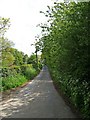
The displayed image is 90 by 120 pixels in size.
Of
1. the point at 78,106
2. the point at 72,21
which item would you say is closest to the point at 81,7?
the point at 72,21

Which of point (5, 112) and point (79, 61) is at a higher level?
point (79, 61)

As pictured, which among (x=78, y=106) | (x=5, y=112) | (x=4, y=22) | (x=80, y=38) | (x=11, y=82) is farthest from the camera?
(x=4, y=22)

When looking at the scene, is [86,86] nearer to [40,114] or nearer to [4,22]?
[40,114]

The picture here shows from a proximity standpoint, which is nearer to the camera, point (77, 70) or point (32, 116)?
point (77, 70)

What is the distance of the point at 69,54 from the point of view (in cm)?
1023

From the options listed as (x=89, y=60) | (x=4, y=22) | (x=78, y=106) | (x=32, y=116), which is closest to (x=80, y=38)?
(x=89, y=60)

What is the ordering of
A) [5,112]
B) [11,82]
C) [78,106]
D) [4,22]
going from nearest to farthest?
[78,106] < [5,112] < [11,82] < [4,22]

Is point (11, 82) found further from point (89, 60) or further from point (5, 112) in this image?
point (89, 60)

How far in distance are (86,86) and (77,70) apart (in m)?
0.94

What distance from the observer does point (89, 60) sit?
9164 millimetres

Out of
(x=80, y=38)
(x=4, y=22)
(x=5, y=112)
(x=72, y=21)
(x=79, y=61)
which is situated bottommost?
(x=5, y=112)

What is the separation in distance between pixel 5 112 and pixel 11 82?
13140 mm

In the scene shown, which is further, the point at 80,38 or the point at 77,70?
the point at 77,70

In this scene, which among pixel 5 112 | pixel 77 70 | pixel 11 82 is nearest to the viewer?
pixel 77 70
